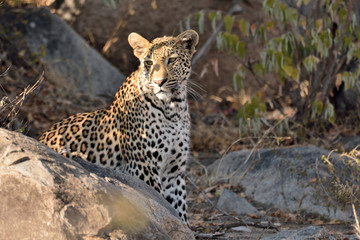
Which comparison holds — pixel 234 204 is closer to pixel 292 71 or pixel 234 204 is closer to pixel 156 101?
pixel 292 71

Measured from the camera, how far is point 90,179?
4.05 m

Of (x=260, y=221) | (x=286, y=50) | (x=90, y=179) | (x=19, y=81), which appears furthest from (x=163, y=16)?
(x=90, y=179)

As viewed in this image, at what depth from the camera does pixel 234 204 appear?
25.5 feet

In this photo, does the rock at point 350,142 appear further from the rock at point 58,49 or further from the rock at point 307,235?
the rock at point 58,49

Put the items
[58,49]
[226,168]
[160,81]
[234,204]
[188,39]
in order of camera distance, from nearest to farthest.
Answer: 1. [160,81]
2. [188,39]
3. [234,204]
4. [226,168]
5. [58,49]

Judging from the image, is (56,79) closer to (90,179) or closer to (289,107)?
(289,107)

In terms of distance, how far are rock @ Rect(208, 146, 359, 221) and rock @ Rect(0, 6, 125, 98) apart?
3.83 m

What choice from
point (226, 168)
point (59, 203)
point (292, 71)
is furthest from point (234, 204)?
point (59, 203)

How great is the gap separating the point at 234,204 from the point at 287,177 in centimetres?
88

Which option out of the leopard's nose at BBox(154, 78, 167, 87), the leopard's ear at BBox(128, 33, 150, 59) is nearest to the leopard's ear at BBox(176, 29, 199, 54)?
the leopard's ear at BBox(128, 33, 150, 59)

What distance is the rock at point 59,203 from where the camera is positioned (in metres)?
3.70

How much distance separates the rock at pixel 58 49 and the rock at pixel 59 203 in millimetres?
7654

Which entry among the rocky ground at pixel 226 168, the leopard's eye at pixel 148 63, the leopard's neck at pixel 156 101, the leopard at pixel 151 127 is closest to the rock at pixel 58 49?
the rocky ground at pixel 226 168

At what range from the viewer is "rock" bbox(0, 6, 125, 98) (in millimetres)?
11617
